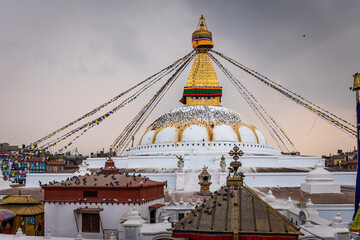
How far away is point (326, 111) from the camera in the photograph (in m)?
20.5

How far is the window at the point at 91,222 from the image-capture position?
429 inches

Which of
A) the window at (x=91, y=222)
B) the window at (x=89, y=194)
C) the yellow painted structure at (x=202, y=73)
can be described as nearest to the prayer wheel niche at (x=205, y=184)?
the window at (x=89, y=194)

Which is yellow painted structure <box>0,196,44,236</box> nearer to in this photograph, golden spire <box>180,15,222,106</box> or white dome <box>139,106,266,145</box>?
white dome <box>139,106,266,145</box>

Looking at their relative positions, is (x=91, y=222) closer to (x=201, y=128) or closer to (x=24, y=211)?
(x=24, y=211)

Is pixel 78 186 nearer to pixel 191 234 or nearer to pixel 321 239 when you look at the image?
pixel 191 234

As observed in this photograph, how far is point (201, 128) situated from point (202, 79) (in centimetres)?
631

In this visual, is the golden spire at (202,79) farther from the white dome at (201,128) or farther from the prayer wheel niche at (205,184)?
the prayer wheel niche at (205,184)

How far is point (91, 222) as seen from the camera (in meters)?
10.9

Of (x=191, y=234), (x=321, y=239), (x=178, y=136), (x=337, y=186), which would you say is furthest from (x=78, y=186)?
(x=178, y=136)

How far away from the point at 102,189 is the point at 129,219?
2495 millimetres

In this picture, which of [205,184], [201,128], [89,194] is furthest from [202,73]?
[89,194]

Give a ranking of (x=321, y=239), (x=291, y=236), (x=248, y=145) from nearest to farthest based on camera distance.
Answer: (x=291, y=236), (x=321, y=239), (x=248, y=145)

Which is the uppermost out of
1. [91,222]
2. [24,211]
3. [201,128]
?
[201,128]

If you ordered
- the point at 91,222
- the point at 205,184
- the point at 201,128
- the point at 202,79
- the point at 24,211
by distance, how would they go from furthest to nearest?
the point at 202,79, the point at 201,128, the point at 205,184, the point at 24,211, the point at 91,222
